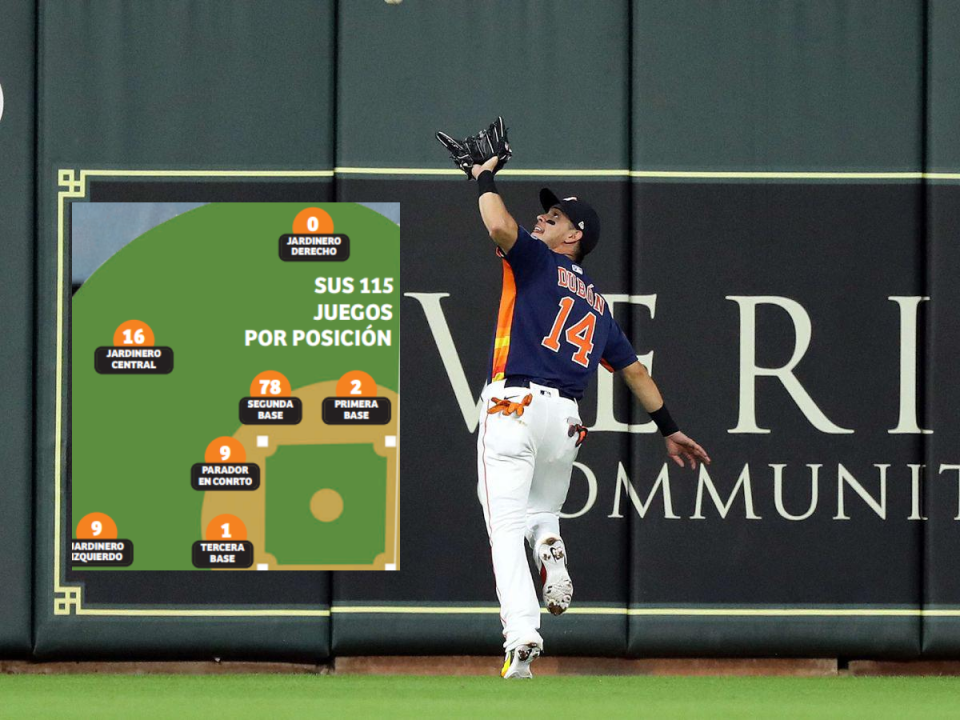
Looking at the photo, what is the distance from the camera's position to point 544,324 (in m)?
4.77

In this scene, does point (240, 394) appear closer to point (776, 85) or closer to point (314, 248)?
point (314, 248)

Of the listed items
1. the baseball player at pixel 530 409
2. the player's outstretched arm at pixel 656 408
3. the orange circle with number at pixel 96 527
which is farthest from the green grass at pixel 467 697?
the player's outstretched arm at pixel 656 408

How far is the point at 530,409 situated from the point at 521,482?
0.82ft

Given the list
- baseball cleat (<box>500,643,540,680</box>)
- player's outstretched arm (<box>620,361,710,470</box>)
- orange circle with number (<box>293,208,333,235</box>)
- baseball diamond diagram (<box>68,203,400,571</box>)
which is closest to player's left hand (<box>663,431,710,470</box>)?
player's outstretched arm (<box>620,361,710,470</box>)

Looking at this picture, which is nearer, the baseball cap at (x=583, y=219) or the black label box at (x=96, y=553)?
the baseball cap at (x=583, y=219)

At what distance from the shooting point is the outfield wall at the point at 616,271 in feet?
18.8

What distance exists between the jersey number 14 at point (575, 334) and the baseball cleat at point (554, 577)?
0.67 metres

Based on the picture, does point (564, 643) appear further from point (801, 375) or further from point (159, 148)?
point (159, 148)

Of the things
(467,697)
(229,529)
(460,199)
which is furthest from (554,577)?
(460,199)

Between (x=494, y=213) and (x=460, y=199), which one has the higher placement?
(x=460, y=199)

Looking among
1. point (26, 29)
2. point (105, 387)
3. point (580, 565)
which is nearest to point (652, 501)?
point (580, 565)

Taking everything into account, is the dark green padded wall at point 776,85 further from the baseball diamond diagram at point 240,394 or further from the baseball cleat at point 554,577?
the baseball cleat at point 554,577

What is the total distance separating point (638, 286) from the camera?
576 cm

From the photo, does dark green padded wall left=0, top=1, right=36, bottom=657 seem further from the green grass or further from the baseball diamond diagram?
the green grass
